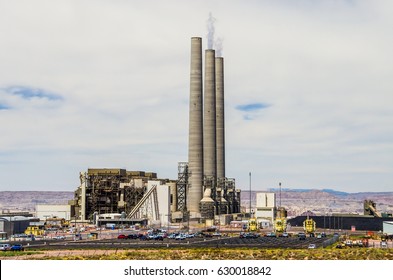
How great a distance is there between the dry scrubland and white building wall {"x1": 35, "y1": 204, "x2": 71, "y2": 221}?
101 metres

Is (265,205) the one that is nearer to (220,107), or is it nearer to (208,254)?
(220,107)

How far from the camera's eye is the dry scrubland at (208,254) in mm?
72625

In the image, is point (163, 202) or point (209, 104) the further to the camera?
point (209, 104)

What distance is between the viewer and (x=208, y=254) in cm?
7600

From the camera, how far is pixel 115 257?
237 feet

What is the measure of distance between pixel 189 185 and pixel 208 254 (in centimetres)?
9806

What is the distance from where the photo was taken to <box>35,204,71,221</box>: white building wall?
7165 inches

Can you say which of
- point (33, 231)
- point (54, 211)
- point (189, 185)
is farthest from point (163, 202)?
point (33, 231)

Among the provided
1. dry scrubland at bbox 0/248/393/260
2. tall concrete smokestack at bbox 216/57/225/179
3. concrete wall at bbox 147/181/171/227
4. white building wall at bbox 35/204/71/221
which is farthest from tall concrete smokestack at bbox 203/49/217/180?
dry scrubland at bbox 0/248/393/260

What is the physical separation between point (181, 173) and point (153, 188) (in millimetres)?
13070

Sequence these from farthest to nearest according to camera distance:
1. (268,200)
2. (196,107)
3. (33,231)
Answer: (268,200), (196,107), (33,231)

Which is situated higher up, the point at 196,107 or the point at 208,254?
the point at 196,107
